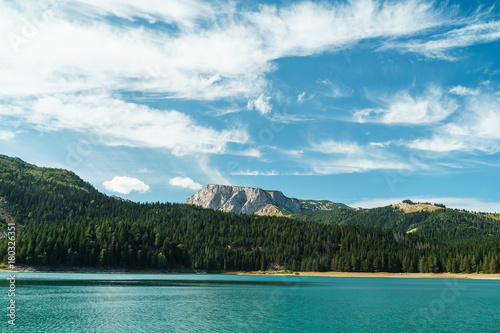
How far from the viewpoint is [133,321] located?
55.7 m

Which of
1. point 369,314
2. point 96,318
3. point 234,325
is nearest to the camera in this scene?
point 234,325

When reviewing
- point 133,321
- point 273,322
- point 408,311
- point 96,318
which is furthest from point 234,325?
point 408,311

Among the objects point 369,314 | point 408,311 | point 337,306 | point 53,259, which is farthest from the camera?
point 53,259

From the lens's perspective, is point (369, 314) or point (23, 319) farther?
point (369, 314)

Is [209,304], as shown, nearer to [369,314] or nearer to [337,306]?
[337,306]

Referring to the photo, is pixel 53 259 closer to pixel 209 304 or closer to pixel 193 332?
pixel 209 304

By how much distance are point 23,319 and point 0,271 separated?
141875 millimetres

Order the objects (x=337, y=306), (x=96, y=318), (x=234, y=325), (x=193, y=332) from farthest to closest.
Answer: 1. (x=337, y=306)
2. (x=96, y=318)
3. (x=234, y=325)
4. (x=193, y=332)

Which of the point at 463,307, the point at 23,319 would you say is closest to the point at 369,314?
the point at 463,307

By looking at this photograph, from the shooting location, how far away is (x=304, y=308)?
7269 cm

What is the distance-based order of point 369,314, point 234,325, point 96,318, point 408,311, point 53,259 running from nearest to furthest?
point 234,325 < point 96,318 < point 369,314 < point 408,311 < point 53,259

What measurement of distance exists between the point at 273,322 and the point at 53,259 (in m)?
159

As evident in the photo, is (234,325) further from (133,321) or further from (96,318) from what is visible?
(96,318)

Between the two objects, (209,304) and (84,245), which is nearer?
(209,304)
